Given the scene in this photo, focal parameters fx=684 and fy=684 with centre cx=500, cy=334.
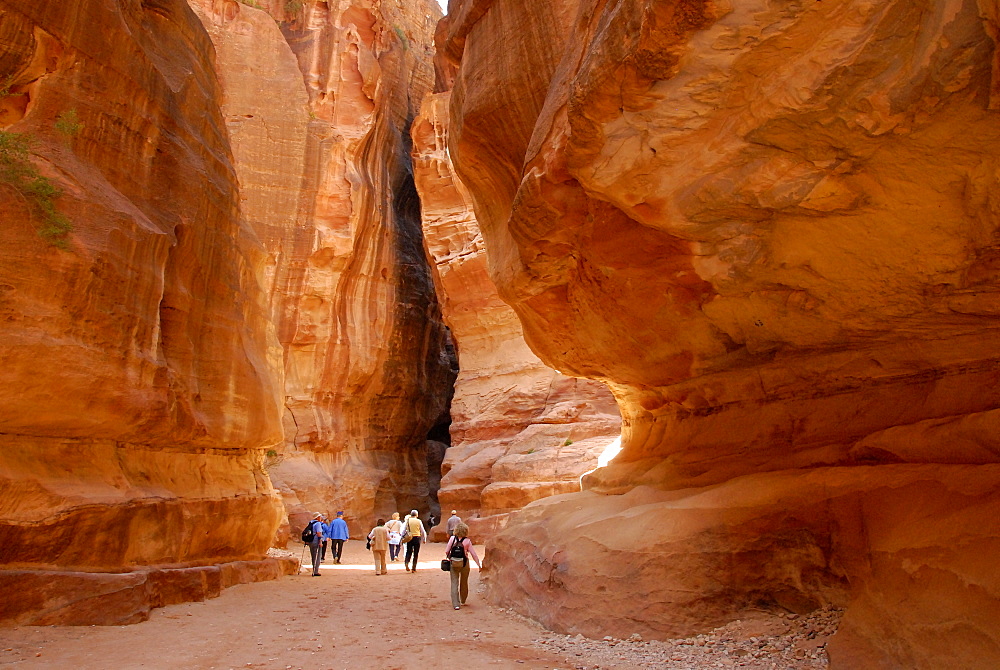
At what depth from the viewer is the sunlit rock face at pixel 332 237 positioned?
24.9m

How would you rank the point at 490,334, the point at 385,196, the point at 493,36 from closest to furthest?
the point at 493,36 → the point at 490,334 → the point at 385,196

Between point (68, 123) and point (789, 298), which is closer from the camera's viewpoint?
point (789, 298)

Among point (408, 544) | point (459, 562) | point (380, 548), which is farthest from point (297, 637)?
point (408, 544)

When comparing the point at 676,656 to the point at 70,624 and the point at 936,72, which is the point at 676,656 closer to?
the point at 936,72

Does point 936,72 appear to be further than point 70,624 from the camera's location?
No

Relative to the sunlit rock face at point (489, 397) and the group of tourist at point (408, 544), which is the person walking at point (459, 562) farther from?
the sunlit rock face at point (489, 397)

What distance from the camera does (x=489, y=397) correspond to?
23.9 m

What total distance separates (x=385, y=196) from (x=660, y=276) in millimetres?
22284

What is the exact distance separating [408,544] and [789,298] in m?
9.66

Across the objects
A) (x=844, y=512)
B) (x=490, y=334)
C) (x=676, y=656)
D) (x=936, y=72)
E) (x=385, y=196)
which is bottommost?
(x=676, y=656)

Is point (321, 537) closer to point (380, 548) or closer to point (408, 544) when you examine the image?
point (380, 548)

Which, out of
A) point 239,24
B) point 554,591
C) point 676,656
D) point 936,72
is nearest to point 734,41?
point 936,72

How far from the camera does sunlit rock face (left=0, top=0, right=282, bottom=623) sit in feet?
22.1

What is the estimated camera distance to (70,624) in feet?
21.2
